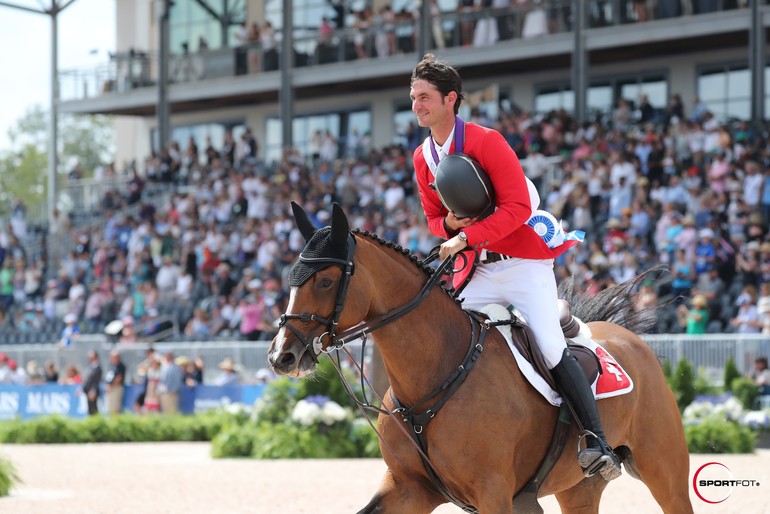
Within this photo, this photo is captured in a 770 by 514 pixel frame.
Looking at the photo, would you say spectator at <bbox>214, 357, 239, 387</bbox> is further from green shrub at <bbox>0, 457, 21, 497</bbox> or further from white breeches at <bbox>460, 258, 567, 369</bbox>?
white breeches at <bbox>460, 258, 567, 369</bbox>

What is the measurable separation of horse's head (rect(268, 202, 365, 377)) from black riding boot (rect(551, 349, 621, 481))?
1284 mm

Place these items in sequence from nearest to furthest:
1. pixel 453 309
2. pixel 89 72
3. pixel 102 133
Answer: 1. pixel 453 309
2. pixel 89 72
3. pixel 102 133

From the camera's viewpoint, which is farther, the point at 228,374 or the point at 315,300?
the point at 228,374

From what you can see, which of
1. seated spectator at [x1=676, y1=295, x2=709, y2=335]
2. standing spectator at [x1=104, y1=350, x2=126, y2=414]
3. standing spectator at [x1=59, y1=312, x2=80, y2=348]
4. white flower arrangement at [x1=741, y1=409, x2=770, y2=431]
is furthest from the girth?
standing spectator at [x1=59, y1=312, x2=80, y2=348]

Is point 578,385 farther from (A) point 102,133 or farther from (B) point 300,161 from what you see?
(A) point 102,133

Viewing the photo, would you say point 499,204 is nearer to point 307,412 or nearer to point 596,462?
point 596,462

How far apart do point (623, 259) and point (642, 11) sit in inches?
409

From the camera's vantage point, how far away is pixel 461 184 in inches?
228

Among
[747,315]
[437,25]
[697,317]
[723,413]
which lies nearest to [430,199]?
[723,413]

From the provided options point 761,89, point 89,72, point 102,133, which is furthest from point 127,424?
point 102,133

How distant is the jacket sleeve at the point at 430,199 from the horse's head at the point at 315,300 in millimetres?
815

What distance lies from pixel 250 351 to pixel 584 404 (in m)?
15.0

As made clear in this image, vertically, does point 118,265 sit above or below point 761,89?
below

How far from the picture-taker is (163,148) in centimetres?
3400
